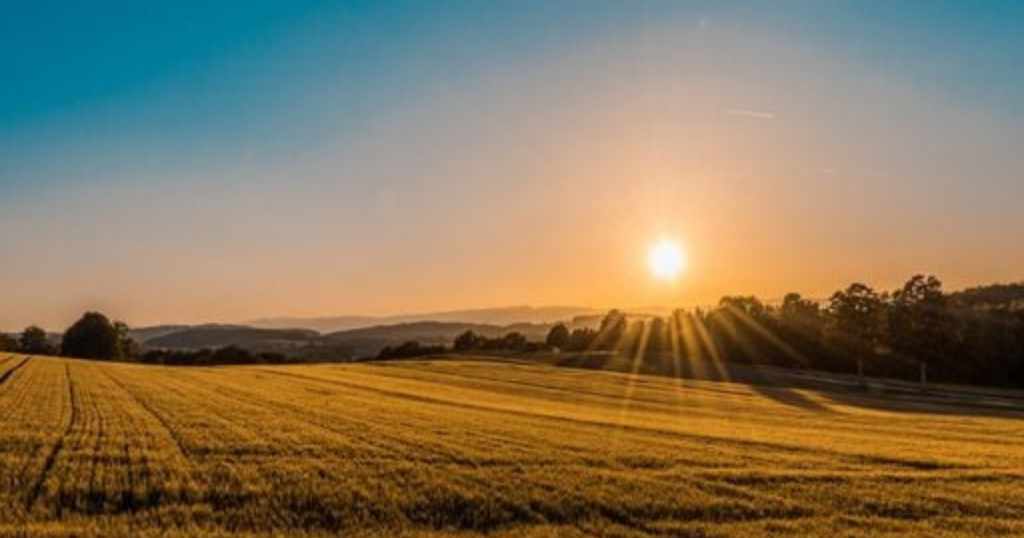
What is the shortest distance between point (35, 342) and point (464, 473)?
141536mm

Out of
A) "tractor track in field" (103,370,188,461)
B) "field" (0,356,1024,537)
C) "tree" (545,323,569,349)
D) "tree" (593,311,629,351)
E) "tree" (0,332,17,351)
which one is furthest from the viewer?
"tree" (545,323,569,349)

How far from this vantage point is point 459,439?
2678 cm

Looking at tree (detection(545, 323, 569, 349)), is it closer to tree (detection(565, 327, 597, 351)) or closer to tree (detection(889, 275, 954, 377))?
tree (detection(565, 327, 597, 351))

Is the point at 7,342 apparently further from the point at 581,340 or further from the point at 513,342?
the point at 581,340

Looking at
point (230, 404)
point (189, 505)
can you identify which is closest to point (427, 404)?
point (230, 404)

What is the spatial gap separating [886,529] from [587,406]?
116ft

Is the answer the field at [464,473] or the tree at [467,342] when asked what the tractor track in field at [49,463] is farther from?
the tree at [467,342]

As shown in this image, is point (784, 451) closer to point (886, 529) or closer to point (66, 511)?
point (886, 529)

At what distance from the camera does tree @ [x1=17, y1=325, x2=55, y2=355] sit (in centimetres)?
13790

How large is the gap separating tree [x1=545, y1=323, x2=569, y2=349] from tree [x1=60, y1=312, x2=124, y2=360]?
68.7m

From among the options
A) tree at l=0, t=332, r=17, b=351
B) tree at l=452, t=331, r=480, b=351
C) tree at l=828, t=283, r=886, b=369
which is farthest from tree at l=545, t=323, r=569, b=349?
tree at l=0, t=332, r=17, b=351

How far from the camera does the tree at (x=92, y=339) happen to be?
441ft

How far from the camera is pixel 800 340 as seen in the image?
115375 mm

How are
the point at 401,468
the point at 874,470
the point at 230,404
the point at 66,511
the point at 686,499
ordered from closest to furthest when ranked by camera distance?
the point at 66,511
the point at 686,499
the point at 401,468
the point at 874,470
the point at 230,404
